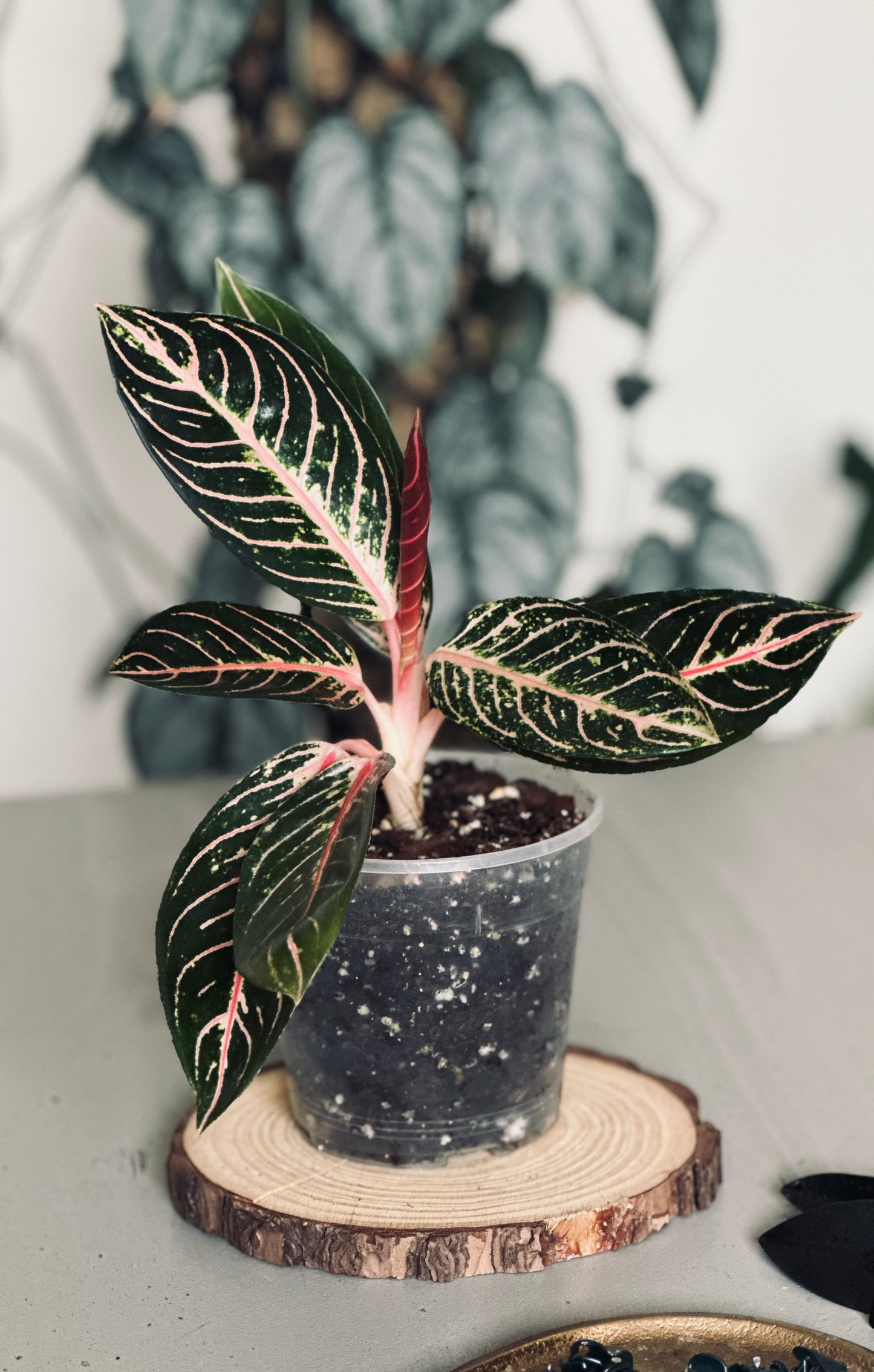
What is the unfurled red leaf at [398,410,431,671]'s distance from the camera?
53 cm

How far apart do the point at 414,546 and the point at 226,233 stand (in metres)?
1.18

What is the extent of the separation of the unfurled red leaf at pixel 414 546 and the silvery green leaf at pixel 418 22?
126cm

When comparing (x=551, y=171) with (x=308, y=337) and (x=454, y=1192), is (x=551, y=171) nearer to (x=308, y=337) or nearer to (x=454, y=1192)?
(x=308, y=337)

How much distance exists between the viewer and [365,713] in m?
1.36

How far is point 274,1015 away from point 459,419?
1.31 meters

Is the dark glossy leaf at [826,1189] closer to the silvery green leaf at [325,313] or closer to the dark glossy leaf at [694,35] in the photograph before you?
the silvery green leaf at [325,313]

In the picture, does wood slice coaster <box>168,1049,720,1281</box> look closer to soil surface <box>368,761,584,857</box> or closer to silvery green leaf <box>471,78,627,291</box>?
soil surface <box>368,761,584,857</box>

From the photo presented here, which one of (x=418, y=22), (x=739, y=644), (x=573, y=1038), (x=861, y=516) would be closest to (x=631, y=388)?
(x=861, y=516)

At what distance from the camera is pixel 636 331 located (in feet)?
5.81

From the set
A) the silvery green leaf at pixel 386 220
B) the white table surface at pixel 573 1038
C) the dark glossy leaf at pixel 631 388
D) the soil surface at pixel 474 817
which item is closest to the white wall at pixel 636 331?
the dark glossy leaf at pixel 631 388

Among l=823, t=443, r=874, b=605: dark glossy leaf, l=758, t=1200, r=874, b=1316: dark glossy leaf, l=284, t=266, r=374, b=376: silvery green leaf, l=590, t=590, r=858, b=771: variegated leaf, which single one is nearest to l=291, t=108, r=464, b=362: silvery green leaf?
l=284, t=266, r=374, b=376: silvery green leaf

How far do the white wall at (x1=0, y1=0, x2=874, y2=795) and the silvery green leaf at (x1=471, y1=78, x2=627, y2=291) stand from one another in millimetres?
63

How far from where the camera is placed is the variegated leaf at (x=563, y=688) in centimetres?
50

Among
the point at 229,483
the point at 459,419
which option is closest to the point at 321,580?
the point at 229,483
